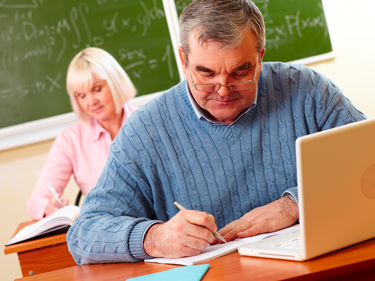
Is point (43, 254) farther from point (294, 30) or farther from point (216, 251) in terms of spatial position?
point (294, 30)

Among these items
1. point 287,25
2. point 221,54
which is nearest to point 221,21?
point 221,54

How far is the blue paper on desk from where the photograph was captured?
0.93 metres

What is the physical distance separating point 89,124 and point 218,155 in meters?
1.66

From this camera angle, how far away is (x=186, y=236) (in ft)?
3.67

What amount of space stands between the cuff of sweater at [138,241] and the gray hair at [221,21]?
0.54 m

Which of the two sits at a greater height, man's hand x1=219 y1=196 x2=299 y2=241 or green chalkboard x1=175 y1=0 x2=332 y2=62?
green chalkboard x1=175 y1=0 x2=332 y2=62

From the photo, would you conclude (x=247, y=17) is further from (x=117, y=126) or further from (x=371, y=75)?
(x=371, y=75)

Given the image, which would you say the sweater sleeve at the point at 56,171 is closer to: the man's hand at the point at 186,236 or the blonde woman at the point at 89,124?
the blonde woman at the point at 89,124

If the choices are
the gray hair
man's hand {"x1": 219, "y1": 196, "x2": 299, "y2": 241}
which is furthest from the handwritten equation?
man's hand {"x1": 219, "y1": 196, "x2": 299, "y2": 241}

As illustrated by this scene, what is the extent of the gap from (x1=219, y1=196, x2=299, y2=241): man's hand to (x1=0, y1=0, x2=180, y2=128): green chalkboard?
7.46ft

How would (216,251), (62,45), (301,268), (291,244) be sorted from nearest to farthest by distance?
(301,268)
(291,244)
(216,251)
(62,45)

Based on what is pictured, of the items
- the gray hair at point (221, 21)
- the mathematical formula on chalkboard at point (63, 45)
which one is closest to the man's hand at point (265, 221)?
the gray hair at point (221, 21)

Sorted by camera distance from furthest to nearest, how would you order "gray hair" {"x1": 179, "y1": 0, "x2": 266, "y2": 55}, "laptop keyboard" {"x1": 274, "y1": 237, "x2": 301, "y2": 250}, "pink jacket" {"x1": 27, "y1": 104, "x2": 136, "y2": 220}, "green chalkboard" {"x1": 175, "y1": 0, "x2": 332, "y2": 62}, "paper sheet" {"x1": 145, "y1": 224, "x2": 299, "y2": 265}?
"green chalkboard" {"x1": 175, "y1": 0, "x2": 332, "y2": 62}
"pink jacket" {"x1": 27, "y1": 104, "x2": 136, "y2": 220}
"gray hair" {"x1": 179, "y1": 0, "x2": 266, "y2": 55}
"paper sheet" {"x1": 145, "y1": 224, "x2": 299, "y2": 265}
"laptop keyboard" {"x1": 274, "y1": 237, "x2": 301, "y2": 250}

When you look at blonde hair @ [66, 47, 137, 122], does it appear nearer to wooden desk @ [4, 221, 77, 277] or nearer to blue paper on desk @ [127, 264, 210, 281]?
wooden desk @ [4, 221, 77, 277]
